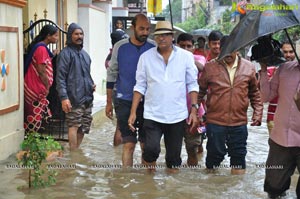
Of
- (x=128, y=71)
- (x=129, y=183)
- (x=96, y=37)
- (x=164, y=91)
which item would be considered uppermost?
(x=96, y=37)

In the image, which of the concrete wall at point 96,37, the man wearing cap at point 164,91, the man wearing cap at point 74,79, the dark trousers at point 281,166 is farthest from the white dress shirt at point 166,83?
the concrete wall at point 96,37

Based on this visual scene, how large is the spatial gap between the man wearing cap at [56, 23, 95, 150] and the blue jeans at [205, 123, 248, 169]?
2160mm

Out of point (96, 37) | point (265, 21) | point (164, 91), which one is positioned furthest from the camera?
point (96, 37)

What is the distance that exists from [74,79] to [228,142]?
8.14 ft

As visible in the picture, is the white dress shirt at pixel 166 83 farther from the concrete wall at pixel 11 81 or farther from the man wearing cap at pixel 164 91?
the concrete wall at pixel 11 81

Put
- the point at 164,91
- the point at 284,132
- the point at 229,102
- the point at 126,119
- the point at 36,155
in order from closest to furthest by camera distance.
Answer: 1. the point at 284,132
2. the point at 36,155
3. the point at 164,91
4. the point at 229,102
5. the point at 126,119

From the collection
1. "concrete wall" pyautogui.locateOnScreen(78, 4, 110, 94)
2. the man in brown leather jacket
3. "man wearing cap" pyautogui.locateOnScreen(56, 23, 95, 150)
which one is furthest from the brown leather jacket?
"concrete wall" pyautogui.locateOnScreen(78, 4, 110, 94)

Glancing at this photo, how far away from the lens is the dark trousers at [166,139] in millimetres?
6566

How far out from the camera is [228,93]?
21.8 ft

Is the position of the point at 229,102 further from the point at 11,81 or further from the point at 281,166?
the point at 11,81

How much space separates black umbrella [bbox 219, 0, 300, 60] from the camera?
16.8 ft

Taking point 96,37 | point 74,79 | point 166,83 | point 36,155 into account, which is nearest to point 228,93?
point 166,83

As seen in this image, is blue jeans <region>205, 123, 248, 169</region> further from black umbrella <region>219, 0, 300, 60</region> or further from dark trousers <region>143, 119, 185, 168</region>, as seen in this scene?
black umbrella <region>219, 0, 300, 60</region>

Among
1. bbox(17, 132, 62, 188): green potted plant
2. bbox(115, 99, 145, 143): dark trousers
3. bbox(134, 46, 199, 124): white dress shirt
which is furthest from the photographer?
bbox(115, 99, 145, 143): dark trousers
